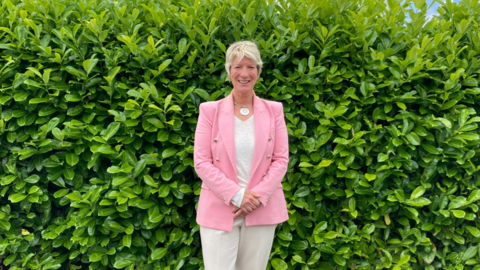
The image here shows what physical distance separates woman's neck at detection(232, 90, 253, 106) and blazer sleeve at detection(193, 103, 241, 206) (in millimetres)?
187

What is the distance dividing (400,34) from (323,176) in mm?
1455

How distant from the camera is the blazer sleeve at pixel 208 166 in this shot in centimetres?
224

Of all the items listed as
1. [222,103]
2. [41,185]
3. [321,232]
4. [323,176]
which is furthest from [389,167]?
[41,185]

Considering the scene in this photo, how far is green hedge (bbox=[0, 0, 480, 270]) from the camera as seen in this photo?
309 cm

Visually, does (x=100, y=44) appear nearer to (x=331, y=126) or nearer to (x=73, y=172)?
(x=73, y=172)

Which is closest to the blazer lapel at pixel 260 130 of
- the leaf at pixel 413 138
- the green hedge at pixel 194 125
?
the green hedge at pixel 194 125

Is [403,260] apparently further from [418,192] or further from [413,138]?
[413,138]

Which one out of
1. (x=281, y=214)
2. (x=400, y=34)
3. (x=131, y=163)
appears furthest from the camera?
(x=400, y=34)

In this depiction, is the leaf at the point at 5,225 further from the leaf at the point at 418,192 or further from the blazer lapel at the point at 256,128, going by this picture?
the leaf at the point at 418,192

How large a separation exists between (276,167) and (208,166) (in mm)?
445

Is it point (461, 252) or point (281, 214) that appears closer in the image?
point (281, 214)

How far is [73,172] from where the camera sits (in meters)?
3.20

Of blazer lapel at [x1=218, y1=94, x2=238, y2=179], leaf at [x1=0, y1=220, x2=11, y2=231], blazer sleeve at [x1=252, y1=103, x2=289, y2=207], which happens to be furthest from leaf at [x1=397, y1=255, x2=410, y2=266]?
leaf at [x1=0, y1=220, x2=11, y2=231]

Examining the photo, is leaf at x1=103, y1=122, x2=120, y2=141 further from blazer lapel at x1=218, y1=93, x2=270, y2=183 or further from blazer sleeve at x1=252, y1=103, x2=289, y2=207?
blazer sleeve at x1=252, y1=103, x2=289, y2=207
